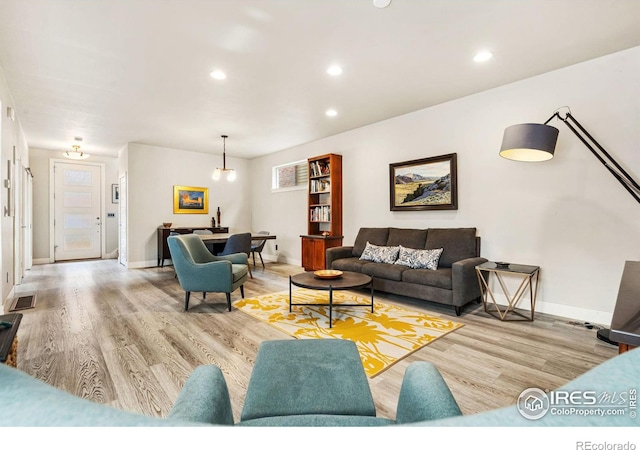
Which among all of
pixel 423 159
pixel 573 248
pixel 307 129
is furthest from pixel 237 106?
pixel 573 248

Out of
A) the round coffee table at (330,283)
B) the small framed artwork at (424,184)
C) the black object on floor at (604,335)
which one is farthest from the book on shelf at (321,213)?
the black object on floor at (604,335)

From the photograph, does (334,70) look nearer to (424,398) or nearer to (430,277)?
(430,277)

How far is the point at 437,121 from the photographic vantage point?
13.8ft

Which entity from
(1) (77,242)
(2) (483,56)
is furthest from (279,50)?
(1) (77,242)

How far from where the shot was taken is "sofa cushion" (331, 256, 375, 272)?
4066mm

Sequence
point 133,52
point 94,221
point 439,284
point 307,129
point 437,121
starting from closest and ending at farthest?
point 133,52
point 439,284
point 437,121
point 307,129
point 94,221

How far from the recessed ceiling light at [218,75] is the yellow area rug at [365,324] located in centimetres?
266

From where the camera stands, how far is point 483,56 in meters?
2.92

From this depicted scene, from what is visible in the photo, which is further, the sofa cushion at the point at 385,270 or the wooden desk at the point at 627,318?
the sofa cushion at the point at 385,270

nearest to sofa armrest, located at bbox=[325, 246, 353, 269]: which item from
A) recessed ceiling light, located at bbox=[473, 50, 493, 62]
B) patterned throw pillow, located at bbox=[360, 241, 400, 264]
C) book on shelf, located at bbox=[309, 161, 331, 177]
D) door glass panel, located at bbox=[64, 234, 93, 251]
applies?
patterned throw pillow, located at bbox=[360, 241, 400, 264]

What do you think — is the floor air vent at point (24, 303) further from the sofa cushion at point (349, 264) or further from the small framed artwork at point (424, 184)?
the small framed artwork at point (424, 184)

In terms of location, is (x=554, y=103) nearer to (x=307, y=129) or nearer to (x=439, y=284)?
(x=439, y=284)

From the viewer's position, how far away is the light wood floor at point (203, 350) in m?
1.86

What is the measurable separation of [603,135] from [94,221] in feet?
32.6
